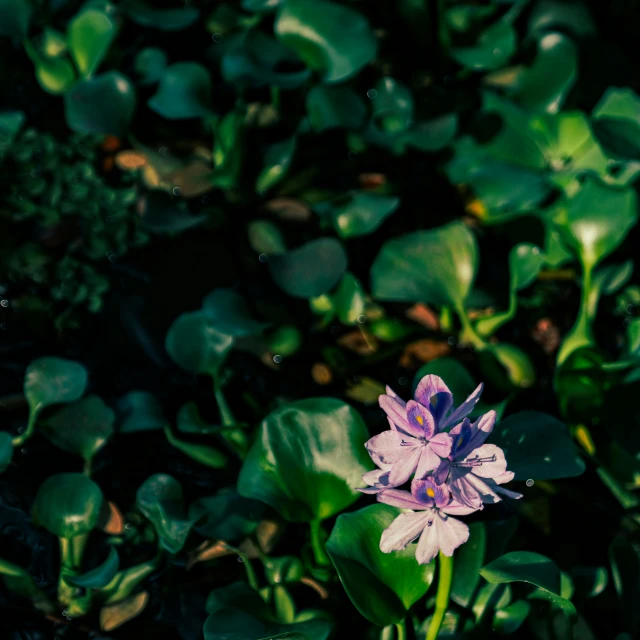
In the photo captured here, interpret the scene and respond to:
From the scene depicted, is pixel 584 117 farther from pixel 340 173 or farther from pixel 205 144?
pixel 205 144

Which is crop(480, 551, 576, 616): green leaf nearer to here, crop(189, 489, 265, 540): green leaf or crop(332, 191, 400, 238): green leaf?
crop(189, 489, 265, 540): green leaf

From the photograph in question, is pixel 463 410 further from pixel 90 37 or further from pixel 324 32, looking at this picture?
pixel 90 37

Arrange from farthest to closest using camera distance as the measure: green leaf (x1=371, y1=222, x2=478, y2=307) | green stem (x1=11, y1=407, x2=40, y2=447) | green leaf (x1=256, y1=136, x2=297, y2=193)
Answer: green leaf (x1=256, y1=136, x2=297, y2=193)
green leaf (x1=371, y1=222, x2=478, y2=307)
green stem (x1=11, y1=407, x2=40, y2=447)

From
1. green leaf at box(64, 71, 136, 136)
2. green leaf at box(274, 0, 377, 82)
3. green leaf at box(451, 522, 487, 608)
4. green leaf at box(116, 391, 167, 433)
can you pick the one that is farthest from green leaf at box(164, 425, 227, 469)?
green leaf at box(274, 0, 377, 82)

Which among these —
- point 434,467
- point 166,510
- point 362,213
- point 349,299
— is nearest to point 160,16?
point 362,213

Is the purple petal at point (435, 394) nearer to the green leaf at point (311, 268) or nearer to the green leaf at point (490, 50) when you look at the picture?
the green leaf at point (311, 268)

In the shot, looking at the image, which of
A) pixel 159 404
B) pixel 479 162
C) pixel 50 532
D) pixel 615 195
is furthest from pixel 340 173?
pixel 50 532
